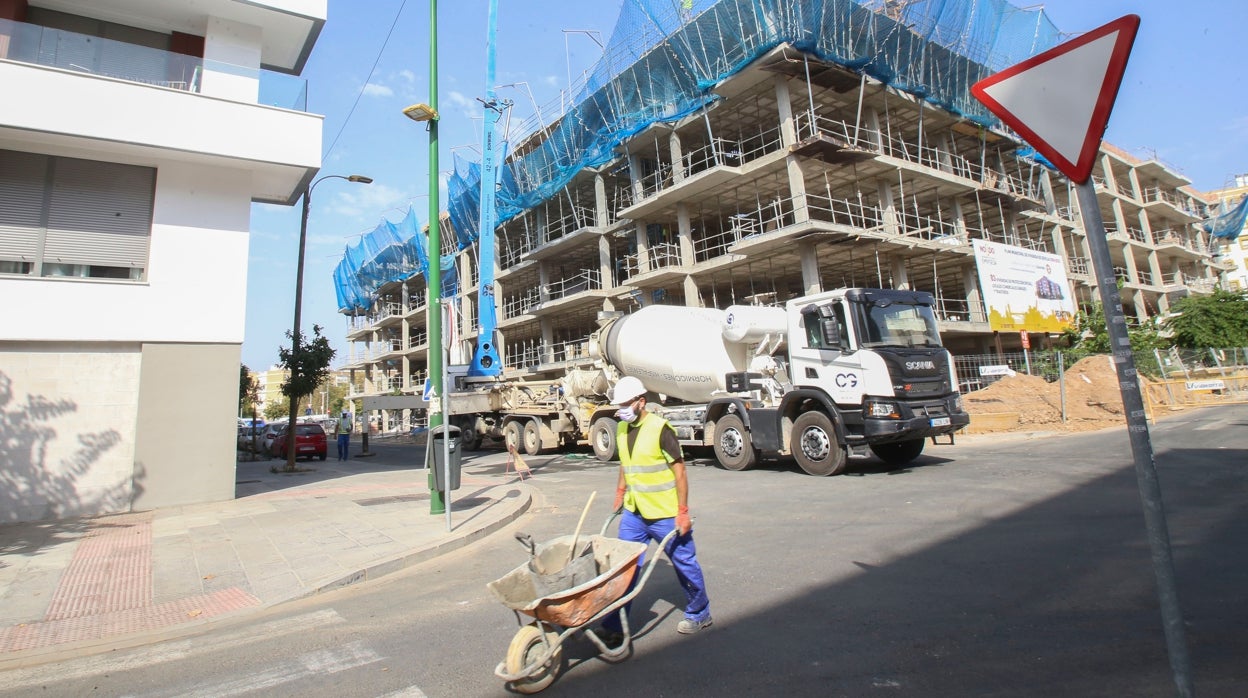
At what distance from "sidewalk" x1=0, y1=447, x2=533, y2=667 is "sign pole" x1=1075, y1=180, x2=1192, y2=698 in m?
5.93

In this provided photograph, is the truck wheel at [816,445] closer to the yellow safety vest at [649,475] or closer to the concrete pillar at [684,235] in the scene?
the yellow safety vest at [649,475]

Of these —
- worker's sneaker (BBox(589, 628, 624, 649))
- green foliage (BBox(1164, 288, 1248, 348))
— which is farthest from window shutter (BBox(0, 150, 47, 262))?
green foliage (BBox(1164, 288, 1248, 348))

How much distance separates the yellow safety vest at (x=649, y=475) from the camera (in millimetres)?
4113

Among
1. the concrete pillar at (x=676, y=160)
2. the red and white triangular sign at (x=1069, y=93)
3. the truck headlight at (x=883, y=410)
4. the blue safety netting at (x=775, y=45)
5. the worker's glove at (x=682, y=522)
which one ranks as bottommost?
the worker's glove at (x=682, y=522)

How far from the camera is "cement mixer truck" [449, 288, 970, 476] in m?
10.1

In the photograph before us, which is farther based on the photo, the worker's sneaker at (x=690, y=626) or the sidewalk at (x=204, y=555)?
the sidewalk at (x=204, y=555)

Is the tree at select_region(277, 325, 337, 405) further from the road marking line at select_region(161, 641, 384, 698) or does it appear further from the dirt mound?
the dirt mound

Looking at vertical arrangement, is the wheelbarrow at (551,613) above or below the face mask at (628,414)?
below

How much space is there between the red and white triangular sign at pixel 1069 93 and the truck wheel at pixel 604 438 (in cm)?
→ 1361

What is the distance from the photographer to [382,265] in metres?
54.5

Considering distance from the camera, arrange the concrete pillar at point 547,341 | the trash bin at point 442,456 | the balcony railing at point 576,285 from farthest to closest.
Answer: the concrete pillar at point 547,341 → the balcony railing at point 576,285 → the trash bin at point 442,456

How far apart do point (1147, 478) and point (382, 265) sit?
189 feet

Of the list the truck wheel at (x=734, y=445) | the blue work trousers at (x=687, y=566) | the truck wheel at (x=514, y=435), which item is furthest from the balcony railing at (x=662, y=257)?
the blue work trousers at (x=687, y=566)

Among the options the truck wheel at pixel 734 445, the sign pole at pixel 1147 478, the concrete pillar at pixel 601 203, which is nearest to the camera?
the sign pole at pixel 1147 478
